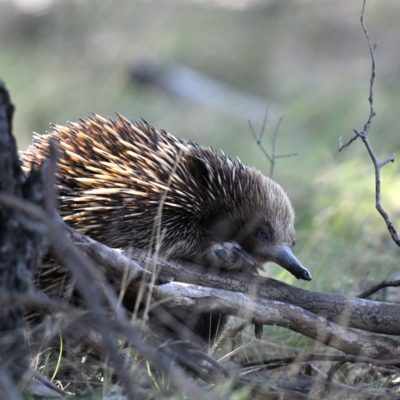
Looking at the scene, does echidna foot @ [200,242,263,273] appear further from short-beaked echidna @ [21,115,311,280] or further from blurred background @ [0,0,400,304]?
blurred background @ [0,0,400,304]

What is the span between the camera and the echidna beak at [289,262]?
127 inches

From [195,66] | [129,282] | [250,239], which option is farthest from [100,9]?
[129,282]

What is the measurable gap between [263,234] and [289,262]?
0.21 meters

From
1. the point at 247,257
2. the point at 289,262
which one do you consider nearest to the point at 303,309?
the point at 289,262

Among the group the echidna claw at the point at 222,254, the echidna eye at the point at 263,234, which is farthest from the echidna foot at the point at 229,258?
the echidna eye at the point at 263,234

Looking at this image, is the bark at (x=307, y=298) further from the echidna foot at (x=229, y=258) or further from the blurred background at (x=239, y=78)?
the blurred background at (x=239, y=78)

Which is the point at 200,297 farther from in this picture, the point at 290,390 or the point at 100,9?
the point at 100,9

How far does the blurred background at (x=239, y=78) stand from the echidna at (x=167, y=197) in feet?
6.06

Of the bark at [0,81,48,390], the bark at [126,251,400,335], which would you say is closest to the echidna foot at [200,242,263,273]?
the bark at [126,251,400,335]

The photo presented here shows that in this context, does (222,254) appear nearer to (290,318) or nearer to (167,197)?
(167,197)

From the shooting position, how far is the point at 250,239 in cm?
347

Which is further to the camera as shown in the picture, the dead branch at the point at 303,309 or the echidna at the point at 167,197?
the echidna at the point at 167,197

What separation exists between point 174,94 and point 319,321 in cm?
754

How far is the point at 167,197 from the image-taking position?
334 cm
